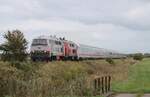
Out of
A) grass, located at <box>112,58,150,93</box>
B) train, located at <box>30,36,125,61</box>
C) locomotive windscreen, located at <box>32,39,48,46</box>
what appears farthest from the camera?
locomotive windscreen, located at <box>32,39,48,46</box>

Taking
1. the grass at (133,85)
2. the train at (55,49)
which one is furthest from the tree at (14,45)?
the grass at (133,85)

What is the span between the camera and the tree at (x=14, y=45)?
157 feet

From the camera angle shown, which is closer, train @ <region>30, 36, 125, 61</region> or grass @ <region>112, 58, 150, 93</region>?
grass @ <region>112, 58, 150, 93</region>

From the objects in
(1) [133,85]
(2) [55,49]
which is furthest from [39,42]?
(1) [133,85]

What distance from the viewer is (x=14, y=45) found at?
4966 centimetres

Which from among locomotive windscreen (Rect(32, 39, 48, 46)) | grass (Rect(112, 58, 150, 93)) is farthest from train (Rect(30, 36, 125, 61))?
grass (Rect(112, 58, 150, 93))

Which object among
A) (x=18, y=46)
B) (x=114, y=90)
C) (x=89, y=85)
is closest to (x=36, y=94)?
(x=89, y=85)

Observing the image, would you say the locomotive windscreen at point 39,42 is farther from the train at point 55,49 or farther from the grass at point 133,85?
the grass at point 133,85

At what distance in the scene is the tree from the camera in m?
47.9

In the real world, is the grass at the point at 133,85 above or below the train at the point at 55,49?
below

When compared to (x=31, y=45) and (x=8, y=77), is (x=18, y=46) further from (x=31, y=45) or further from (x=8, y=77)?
(x=8, y=77)

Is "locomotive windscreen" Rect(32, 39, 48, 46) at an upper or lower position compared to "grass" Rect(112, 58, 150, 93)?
upper

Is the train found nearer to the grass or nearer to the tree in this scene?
the tree

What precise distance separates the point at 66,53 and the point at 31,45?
9.47m
